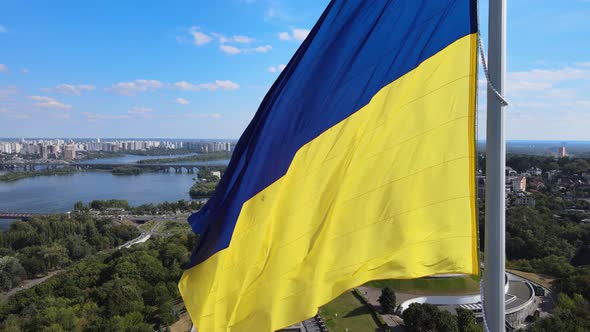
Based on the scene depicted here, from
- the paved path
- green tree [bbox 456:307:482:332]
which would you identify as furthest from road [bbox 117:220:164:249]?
green tree [bbox 456:307:482:332]

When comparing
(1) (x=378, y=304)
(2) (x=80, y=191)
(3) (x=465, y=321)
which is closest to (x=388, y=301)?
(1) (x=378, y=304)

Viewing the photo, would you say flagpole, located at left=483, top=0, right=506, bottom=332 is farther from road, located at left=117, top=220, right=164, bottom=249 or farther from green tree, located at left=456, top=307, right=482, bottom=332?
road, located at left=117, top=220, right=164, bottom=249

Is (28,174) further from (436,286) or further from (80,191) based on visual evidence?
(436,286)

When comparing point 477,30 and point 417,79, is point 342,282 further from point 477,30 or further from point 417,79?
Answer: point 477,30

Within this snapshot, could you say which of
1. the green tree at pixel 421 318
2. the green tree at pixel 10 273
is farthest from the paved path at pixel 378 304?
the green tree at pixel 10 273

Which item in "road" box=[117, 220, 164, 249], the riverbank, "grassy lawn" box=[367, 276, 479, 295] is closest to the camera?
"grassy lawn" box=[367, 276, 479, 295]

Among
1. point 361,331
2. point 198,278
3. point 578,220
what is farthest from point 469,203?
point 578,220
